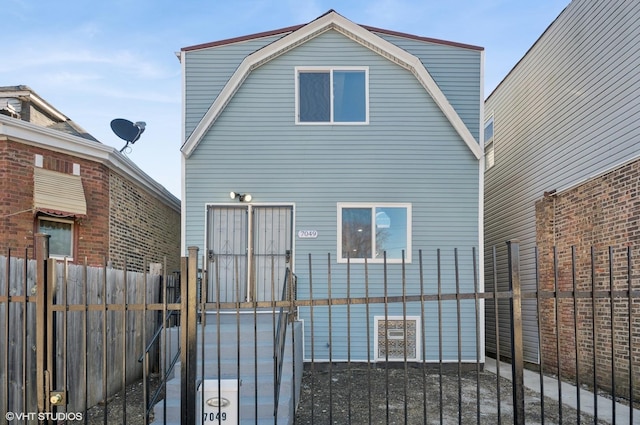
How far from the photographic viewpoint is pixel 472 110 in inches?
388

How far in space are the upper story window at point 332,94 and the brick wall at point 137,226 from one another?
3.82m

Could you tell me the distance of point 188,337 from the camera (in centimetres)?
381

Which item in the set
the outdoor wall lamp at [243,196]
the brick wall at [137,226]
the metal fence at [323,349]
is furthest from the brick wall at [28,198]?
the outdoor wall lamp at [243,196]

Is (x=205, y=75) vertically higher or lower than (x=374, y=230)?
higher

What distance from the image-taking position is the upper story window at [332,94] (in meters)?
9.63

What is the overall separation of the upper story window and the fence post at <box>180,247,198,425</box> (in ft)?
20.3

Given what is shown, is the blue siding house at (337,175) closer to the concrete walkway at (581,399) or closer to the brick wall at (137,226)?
the concrete walkway at (581,399)

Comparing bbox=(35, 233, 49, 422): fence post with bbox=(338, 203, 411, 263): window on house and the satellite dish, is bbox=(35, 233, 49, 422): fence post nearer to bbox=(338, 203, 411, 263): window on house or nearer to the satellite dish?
bbox=(338, 203, 411, 263): window on house

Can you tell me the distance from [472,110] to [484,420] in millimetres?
5896

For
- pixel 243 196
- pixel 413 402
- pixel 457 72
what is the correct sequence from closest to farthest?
pixel 413 402 → pixel 243 196 → pixel 457 72

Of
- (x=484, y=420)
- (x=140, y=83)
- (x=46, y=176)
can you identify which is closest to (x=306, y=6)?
(x=140, y=83)

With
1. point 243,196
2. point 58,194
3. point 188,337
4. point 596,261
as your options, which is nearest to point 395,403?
point 188,337

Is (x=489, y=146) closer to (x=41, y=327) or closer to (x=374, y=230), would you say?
(x=374, y=230)

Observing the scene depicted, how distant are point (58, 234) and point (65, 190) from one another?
2.47ft
